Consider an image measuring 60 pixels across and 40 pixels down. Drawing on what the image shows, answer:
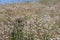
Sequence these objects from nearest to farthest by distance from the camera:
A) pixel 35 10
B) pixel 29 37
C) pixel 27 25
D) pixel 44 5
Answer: pixel 29 37 < pixel 27 25 < pixel 35 10 < pixel 44 5

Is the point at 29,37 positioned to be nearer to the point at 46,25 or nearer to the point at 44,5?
the point at 46,25

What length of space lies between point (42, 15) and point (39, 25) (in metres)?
1.92

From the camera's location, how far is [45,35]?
8.81 m

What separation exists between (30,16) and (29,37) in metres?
3.11

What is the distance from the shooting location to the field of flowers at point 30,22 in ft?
27.0

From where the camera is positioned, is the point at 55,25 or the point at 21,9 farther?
the point at 21,9

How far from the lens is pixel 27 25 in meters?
9.95

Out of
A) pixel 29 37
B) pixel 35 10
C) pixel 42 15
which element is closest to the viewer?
pixel 29 37

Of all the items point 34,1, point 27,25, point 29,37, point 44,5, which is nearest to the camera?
point 29,37

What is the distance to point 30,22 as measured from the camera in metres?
10.5

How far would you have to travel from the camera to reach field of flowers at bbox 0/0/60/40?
8.23m

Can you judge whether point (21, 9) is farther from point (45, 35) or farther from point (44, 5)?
point (45, 35)

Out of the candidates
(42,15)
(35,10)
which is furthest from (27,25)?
(35,10)

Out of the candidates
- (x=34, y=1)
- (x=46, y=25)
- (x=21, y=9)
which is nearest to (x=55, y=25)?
(x=46, y=25)
